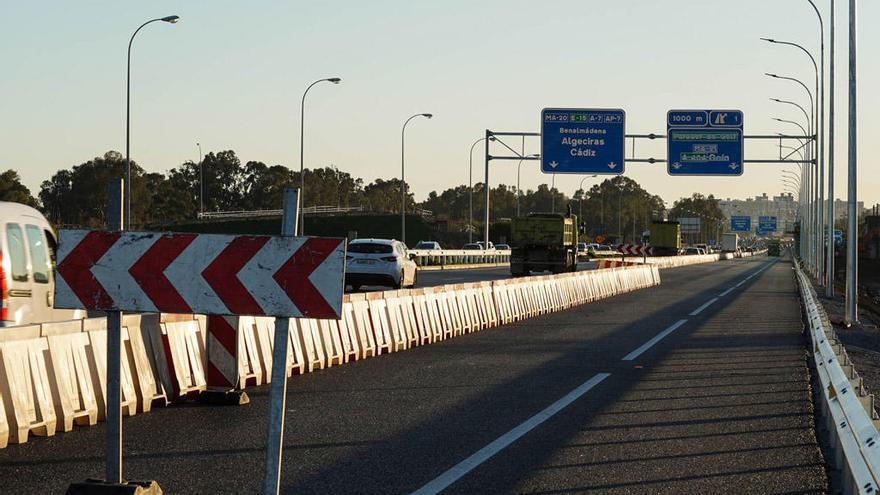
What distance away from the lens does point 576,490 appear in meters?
7.59

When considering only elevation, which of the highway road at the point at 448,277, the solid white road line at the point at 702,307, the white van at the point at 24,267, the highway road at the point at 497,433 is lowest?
the solid white road line at the point at 702,307

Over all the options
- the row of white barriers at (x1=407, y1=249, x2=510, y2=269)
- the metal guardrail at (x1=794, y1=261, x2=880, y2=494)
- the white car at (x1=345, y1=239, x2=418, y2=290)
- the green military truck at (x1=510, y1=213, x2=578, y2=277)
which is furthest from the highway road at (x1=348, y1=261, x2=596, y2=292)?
the metal guardrail at (x1=794, y1=261, x2=880, y2=494)

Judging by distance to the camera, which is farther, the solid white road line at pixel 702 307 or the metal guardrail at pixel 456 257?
the metal guardrail at pixel 456 257

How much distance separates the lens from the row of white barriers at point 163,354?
930 cm

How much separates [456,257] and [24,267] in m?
54.4

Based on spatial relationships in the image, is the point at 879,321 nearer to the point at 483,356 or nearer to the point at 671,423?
the point at 483,356

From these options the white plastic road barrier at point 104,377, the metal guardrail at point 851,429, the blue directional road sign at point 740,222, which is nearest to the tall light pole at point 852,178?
the metal guardrail at point 851,429

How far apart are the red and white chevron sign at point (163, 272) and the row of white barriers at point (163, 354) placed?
89.8 inches

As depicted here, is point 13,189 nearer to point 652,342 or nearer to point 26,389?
point 652,342

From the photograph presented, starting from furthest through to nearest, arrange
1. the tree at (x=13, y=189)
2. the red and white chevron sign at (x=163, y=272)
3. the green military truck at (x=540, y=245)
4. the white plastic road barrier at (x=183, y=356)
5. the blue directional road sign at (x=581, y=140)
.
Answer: the tree at (x=13, y=189)
the green military truck at (x=540, y=245)
the blue directional road sign at (x=581, y=140)
the white plastic road barrier at (x=183, y=356)
the red and white chevron sign at (x=163, y=272)

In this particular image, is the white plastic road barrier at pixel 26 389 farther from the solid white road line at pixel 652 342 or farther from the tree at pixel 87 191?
the tree at pixel 87 191

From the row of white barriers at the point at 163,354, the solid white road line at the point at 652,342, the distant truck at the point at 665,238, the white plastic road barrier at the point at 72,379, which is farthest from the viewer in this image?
the distant truck at the point at 665,238

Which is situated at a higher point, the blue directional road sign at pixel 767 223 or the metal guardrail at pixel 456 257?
the blue directional road sign at pixel 767 223

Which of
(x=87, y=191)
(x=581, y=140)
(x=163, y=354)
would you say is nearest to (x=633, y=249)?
(x=581, y=140)
